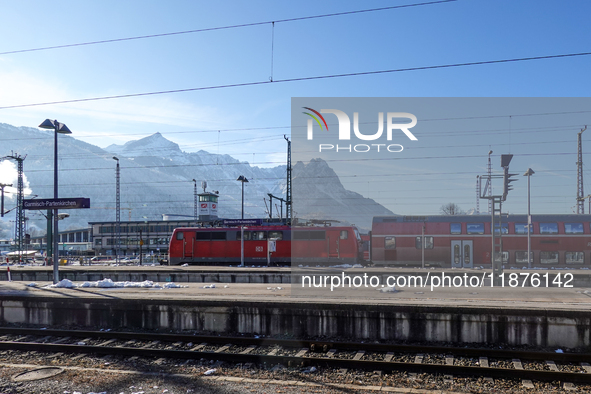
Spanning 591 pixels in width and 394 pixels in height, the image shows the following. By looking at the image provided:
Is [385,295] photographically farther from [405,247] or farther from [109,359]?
[405,247]

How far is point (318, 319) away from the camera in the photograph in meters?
11.7

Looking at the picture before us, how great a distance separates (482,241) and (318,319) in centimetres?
2088

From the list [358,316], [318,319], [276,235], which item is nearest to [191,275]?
[276,235]

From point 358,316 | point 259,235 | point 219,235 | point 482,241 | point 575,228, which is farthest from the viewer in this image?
point 219,235

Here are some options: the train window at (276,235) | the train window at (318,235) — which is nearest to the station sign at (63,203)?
the train window at (276,235)

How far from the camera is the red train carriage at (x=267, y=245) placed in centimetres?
3120

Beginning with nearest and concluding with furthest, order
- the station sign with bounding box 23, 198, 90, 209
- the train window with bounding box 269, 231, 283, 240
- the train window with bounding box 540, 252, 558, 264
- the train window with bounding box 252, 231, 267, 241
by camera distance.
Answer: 1. the station sign with bounding box 23, 198, 90, 209
2. the train window with bounding box 540, 252, 558, 264
3. the train window with bounding box 269, 231, 283, 240
4. the train window with bounding box 252, 231, 267, 241

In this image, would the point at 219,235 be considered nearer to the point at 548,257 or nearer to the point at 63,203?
the point at 63,203

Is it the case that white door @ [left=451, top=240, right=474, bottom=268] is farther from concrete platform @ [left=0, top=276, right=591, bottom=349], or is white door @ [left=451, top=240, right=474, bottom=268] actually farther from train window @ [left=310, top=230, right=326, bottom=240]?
concrete platform @ [left=0, top=276, right=591, bottom=349]

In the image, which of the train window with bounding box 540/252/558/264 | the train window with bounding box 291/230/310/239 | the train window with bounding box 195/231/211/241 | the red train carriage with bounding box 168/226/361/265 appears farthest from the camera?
the train window with bounding box 195/231/211/241

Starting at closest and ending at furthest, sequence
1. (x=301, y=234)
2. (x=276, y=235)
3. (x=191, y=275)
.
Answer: (x=191, y=275) < (x=301, y=234) < (x=276, y=235)

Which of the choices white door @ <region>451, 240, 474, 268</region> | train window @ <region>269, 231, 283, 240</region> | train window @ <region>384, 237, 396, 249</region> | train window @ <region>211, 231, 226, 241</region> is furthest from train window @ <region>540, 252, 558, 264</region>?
train window @ <region>211, 231, 226, 241</region>

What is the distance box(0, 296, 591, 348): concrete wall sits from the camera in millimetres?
10312

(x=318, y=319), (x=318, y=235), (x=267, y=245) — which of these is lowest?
(x=318, y=319)
